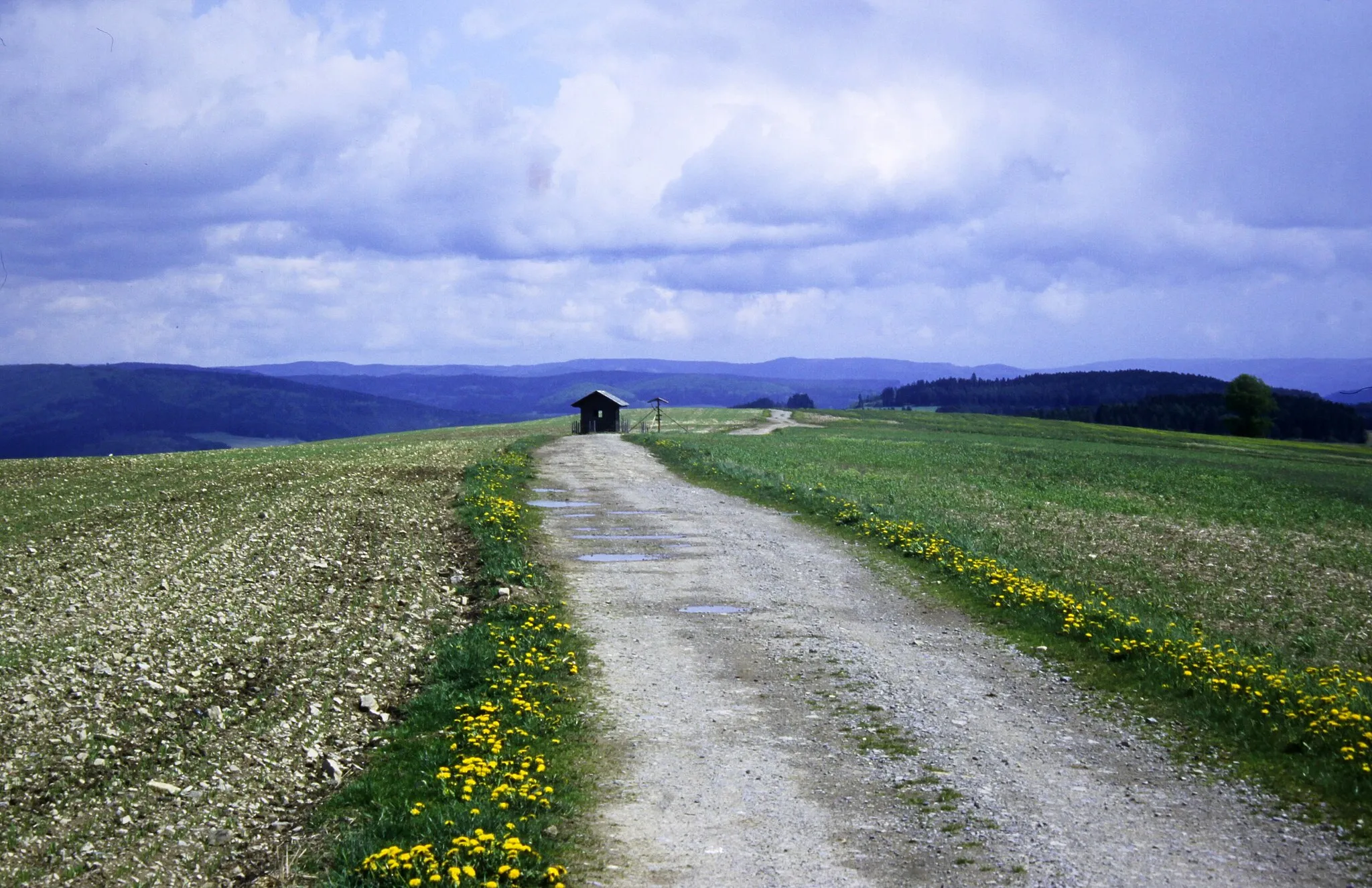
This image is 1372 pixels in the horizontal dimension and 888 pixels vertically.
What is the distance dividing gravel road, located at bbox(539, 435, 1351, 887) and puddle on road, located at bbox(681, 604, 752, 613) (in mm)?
182

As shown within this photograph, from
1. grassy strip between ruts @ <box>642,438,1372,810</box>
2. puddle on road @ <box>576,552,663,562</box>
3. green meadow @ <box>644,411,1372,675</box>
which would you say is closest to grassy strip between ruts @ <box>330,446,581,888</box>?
puddle on road @ <box>576,552,663,562</box>

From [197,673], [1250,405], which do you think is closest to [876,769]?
[197,673]

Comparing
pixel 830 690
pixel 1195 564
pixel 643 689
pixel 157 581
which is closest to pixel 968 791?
pixel 830 690

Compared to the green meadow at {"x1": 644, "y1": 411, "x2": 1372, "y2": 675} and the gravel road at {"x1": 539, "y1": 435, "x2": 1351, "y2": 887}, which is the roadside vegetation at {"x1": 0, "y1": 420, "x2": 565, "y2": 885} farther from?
the green meadow at {"x1": 644, "y1": 411, "x2": 1372, "y2": 675}

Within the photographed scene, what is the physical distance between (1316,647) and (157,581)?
2043cm

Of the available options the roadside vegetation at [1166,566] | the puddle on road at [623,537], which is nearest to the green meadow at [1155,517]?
the roadside vegetation at [1166,566]

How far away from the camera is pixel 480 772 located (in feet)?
29.5

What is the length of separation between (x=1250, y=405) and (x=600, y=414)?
102359mm

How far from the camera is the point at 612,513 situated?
27.5 metres

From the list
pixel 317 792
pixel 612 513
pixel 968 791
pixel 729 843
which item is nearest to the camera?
pixel 729 843

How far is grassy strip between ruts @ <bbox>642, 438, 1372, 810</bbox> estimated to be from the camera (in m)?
9.84

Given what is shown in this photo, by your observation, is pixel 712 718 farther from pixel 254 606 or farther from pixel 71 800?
pixel 254 606

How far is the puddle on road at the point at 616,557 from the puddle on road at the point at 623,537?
1.86 m

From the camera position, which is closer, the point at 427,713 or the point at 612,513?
the point at 427,713
